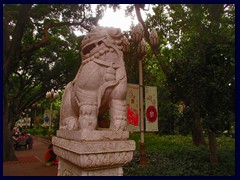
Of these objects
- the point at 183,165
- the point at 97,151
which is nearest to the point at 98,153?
the point at 97,151

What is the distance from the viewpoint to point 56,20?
612 centimetres

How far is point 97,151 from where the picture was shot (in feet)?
6.34

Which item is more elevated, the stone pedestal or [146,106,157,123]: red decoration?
[146,106,157,123]: red decoration

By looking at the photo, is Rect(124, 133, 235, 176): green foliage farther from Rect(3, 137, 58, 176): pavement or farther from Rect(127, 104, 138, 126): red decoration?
Rect(3, 137, 58, 176): pavement

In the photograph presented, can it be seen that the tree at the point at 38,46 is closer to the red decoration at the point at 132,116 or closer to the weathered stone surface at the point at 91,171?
the red decoration at the point at 132,116

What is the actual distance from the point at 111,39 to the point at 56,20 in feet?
14.2

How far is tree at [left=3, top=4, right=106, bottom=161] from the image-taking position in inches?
190

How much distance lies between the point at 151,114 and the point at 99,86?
2513mm

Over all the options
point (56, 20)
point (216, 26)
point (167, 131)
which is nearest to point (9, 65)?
point (56, 20)

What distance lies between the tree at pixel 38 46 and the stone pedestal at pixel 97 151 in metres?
2.94

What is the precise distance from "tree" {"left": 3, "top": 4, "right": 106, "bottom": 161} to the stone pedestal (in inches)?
116

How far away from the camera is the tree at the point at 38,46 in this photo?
4.82 metres

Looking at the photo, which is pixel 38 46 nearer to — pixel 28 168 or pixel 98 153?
pixel 28 168

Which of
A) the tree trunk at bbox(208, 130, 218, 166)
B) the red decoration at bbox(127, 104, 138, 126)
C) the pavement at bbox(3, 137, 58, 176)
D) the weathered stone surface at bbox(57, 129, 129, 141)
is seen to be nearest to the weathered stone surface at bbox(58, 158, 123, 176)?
the weathered stone surface at bbox(57, 129, 129, 141)
